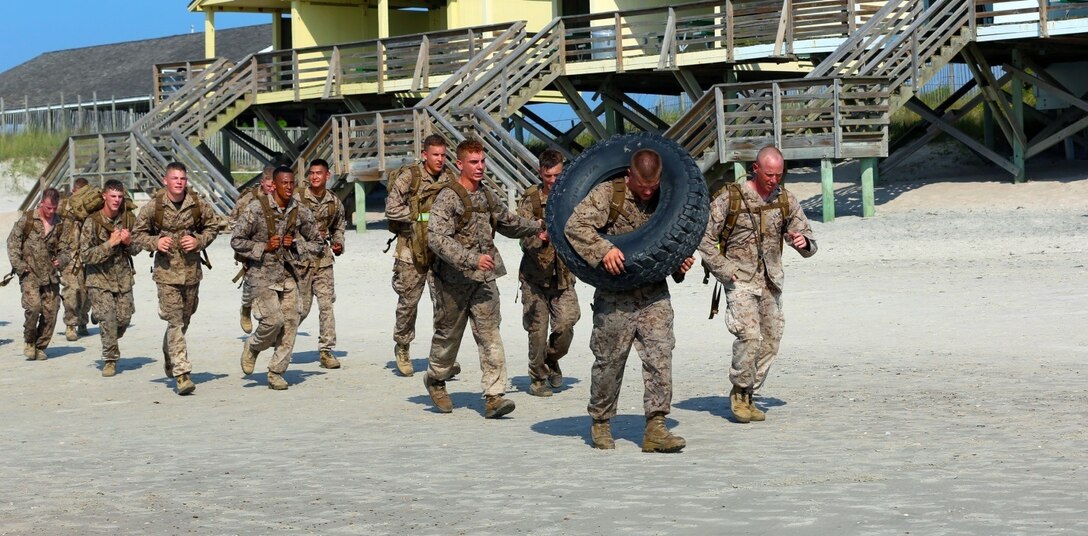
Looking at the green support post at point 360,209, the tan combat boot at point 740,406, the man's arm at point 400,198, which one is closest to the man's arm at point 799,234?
the tan combat boot at point 740,406

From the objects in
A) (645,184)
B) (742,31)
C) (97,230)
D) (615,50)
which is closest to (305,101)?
(615,50)

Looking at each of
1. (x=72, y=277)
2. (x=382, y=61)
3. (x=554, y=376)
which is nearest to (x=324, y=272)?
(x=554, y=376)

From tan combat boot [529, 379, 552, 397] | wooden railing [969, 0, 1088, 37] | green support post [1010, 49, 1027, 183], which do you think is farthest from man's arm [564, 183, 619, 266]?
green support post [1010, 49, 1027, 183]

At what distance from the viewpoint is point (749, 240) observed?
30.7 ft

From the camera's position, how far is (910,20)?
77.3 feet

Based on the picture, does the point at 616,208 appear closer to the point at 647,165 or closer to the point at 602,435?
the point at 647,165

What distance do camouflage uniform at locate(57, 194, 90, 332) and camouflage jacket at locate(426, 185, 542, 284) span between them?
538cm

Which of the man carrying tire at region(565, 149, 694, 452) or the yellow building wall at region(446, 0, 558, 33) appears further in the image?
the yellow building wall at region(446, 0, 558, 33)

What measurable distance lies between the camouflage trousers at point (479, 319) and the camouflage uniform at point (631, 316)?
1451mm

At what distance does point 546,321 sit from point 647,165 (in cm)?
316

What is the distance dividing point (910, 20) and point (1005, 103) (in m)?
2.02

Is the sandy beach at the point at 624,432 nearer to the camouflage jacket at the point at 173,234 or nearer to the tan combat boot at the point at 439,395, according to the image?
the tan combat boot at the point at 439,395

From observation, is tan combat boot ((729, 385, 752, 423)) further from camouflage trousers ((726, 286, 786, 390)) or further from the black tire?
the black tire

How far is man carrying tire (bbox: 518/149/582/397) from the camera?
11.1m
